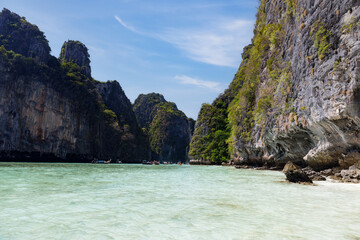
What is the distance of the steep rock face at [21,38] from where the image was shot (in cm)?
6181

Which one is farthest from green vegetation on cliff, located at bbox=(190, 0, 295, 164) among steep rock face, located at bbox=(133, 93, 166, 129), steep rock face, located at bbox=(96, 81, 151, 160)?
steep rock face, located at bbox=(133, 93, 166, 129)

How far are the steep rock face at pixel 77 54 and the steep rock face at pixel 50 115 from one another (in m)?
11.5

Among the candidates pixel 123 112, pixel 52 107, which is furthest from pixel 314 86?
pixel 123 112

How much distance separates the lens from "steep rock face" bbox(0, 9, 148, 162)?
5131 centimetres

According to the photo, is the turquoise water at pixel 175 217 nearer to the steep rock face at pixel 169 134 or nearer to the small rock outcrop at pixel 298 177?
the small rock outcrop at pixel 298 177

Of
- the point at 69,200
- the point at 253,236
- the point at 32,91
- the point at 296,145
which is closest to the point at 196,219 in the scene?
the point at 253,236

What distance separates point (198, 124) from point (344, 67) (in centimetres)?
6261

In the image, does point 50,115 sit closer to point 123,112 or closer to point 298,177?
point 123,112

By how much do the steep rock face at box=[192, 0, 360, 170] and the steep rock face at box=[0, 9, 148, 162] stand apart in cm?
4860

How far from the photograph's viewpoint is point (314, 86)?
1647 centimetres

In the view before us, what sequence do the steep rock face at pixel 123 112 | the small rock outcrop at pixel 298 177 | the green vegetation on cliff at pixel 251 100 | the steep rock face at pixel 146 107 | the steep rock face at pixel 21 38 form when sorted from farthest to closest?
the steep rock face at pixel 146 107 < the steep rock face at pixel 123 112 < the steep rock face at pixel 21 38 < the green vegetation on cliff at pixel 251 100 < the small rock outcrop at pixel 298 177

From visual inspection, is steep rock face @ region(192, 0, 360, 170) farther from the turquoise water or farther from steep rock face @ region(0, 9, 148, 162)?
steep rock face @ region(0, 9, 148, 162)

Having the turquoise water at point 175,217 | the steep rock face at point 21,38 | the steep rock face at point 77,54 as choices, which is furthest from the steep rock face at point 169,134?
the turquoise water at point 175,217

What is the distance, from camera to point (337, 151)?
15547mm
